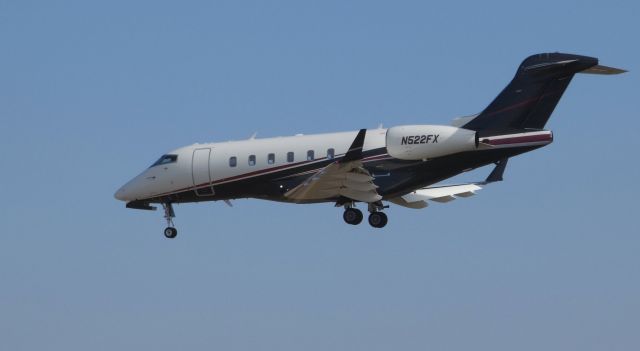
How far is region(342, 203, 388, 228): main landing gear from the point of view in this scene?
172ft

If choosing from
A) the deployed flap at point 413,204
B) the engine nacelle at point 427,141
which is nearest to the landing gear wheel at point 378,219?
the deployed flap at point 413,204

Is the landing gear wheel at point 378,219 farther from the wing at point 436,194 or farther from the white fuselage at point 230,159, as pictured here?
the white fuselage at point 230,159

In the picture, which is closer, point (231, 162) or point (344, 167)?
point (344, 167)

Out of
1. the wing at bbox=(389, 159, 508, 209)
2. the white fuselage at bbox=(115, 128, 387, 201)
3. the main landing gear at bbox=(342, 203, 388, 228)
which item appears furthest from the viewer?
the wing at bbox=(389, 159, 508, 209)

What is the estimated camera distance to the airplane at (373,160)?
1956 inches

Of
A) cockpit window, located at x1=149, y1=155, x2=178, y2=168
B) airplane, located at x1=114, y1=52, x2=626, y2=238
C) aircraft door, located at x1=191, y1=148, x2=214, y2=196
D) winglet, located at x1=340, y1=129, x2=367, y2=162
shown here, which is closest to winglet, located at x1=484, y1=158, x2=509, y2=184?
airplane, located at x1=114, y1=52, x2=626, y2=238

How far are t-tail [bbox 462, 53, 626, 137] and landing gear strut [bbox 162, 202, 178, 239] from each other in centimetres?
1095

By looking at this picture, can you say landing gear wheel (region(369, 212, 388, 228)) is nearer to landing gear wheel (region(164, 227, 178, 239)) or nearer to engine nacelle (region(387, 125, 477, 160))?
engine nacelle (region(387, 125, 477, 160))

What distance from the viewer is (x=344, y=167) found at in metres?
49.8

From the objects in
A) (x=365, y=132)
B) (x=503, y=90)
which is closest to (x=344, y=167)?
(x=365, y=132)

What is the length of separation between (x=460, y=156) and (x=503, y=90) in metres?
2.47

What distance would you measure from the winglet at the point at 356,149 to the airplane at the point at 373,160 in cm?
4

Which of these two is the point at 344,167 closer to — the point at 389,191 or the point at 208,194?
the point at 389,191

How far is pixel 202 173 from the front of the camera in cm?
5378
